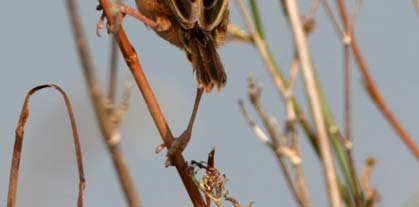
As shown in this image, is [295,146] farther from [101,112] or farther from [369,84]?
[101,112]

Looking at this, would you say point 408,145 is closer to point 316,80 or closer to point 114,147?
point 316,80

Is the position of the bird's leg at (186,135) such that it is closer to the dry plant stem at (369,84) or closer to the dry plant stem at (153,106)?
the dry plant stem at (153,106)

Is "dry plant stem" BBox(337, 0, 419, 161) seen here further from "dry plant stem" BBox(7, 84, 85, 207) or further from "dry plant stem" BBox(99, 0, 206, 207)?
"dry plant stem" BBox(7, 84, 85, 207)

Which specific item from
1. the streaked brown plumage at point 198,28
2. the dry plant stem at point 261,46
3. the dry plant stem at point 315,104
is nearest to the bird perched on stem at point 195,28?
the streaked brown plumage at point 198,28

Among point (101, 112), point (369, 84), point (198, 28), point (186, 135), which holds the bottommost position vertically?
point (101, 112)

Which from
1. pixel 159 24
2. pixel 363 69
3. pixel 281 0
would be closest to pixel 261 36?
pixel 281 0

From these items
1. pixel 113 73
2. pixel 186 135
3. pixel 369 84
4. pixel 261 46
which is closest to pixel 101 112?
pixel 113 73
